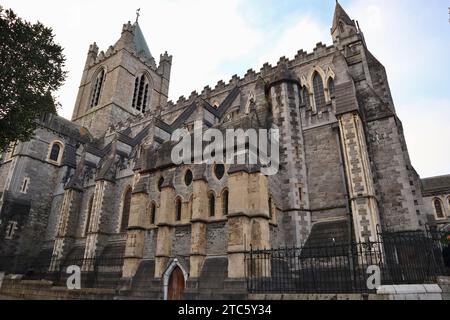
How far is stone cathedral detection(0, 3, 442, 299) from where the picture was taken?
476 inches

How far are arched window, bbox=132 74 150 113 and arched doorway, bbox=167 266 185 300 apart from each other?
29.4 meters

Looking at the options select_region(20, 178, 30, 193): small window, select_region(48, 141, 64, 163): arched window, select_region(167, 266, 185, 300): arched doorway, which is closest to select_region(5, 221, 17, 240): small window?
select_region(20, 178, 30, 193): small window

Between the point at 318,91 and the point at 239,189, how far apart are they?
35.3 feet

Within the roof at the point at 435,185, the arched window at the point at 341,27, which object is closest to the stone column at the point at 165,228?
the arched window at the point at 341,27

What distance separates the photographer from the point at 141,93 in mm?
39156

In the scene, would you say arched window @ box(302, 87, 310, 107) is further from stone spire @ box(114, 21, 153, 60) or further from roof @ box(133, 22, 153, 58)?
roof @ box(133, 22, 153, 58)

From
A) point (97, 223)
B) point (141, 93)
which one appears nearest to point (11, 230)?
point (97, 223)

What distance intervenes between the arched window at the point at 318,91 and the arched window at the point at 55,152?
77.7 ft

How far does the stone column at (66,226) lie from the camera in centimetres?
2014

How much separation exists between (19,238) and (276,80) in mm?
22911

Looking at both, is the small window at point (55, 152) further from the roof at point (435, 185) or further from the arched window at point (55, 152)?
the roof at point (435, 185)

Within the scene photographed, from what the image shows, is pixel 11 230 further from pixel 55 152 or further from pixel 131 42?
pixel 131 42
